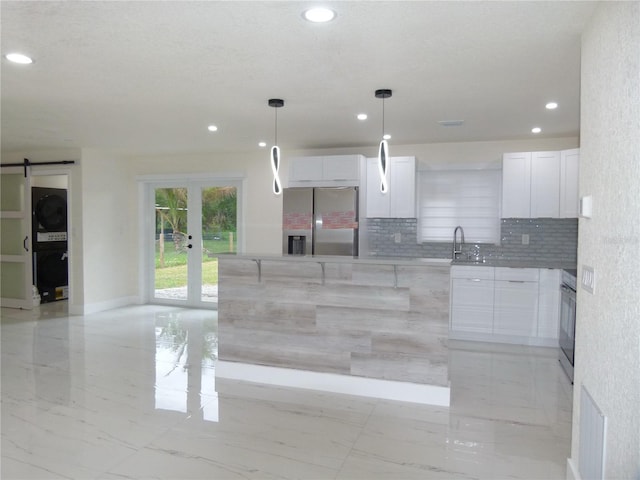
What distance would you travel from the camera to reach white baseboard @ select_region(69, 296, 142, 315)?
6879 mm

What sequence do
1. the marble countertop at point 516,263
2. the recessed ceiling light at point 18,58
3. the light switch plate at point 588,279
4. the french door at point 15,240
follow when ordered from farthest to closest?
the french door at point 15,240, the marble countertop at point 516,263, the recessed ceiling light at point 18,58, the light switch plate at point 588,279

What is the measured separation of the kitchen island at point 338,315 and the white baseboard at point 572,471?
3.86ft

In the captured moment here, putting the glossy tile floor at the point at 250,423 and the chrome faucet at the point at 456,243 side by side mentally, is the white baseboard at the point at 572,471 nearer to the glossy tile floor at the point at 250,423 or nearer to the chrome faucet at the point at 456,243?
the glossy tile floor at the point at 250,423

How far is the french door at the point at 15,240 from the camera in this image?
24.2 feet

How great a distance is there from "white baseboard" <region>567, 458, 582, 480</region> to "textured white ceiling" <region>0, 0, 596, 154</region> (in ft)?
7.95

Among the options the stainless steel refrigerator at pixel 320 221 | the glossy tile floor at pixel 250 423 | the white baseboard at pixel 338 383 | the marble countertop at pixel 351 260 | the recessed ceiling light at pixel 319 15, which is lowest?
the glossy tile floor at pixel 250 423

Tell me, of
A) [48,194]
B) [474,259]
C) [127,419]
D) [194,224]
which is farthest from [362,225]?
[48,194]

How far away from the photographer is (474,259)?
19.8ft

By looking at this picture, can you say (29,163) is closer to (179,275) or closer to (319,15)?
(179,275)

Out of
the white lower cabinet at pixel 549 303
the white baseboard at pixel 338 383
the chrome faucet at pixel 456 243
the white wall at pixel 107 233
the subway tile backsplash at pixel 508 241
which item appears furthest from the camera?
the white wall at pixel 107 233

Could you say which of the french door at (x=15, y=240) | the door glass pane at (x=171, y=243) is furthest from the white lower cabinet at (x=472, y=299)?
the french door at (x=15, y=240)

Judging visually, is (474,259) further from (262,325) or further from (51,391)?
(51,391)

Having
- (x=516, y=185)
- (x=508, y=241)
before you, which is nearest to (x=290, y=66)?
(x=516, y=185)

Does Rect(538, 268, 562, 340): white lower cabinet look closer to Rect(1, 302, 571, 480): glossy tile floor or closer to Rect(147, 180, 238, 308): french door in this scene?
Rect(1, 302, 571, 480): glossy tile floor
